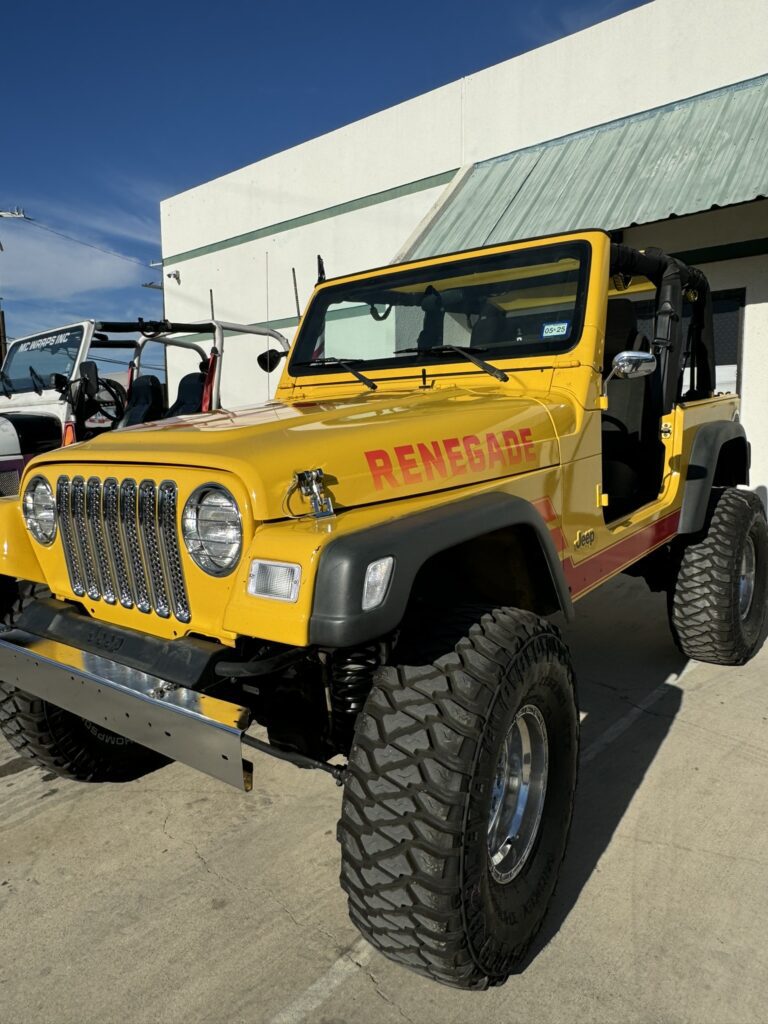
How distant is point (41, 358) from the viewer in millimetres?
6648

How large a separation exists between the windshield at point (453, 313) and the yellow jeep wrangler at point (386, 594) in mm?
13

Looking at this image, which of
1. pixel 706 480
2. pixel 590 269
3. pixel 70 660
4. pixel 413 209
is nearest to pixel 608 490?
pixel 706 480

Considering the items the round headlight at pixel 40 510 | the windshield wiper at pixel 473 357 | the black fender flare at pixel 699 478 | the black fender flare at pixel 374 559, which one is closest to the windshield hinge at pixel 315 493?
the black fender flare at pixel 374 559

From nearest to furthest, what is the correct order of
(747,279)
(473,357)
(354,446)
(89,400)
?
(354,446)
(473,357)
(89,400)
(747,279)

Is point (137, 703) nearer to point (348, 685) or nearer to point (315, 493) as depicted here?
point (348, 685)

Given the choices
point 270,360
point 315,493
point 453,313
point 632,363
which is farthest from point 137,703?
point 270,360

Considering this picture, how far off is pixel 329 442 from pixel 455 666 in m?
0.64

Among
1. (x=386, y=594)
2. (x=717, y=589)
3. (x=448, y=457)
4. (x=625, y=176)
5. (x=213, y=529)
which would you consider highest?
(x=625, y=176)

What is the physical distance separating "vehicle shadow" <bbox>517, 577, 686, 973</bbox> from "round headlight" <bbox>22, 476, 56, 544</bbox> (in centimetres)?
176

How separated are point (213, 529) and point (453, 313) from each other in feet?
5.65

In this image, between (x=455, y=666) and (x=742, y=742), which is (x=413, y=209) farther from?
(x=455, y=666)

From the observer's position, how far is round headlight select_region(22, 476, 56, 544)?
2.23 metres

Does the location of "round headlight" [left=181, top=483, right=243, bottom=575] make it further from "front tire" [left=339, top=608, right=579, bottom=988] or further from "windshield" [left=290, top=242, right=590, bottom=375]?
"windshield" [left=290, top=242, right=590, bottom=375]

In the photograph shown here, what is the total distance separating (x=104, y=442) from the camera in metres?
2.19
